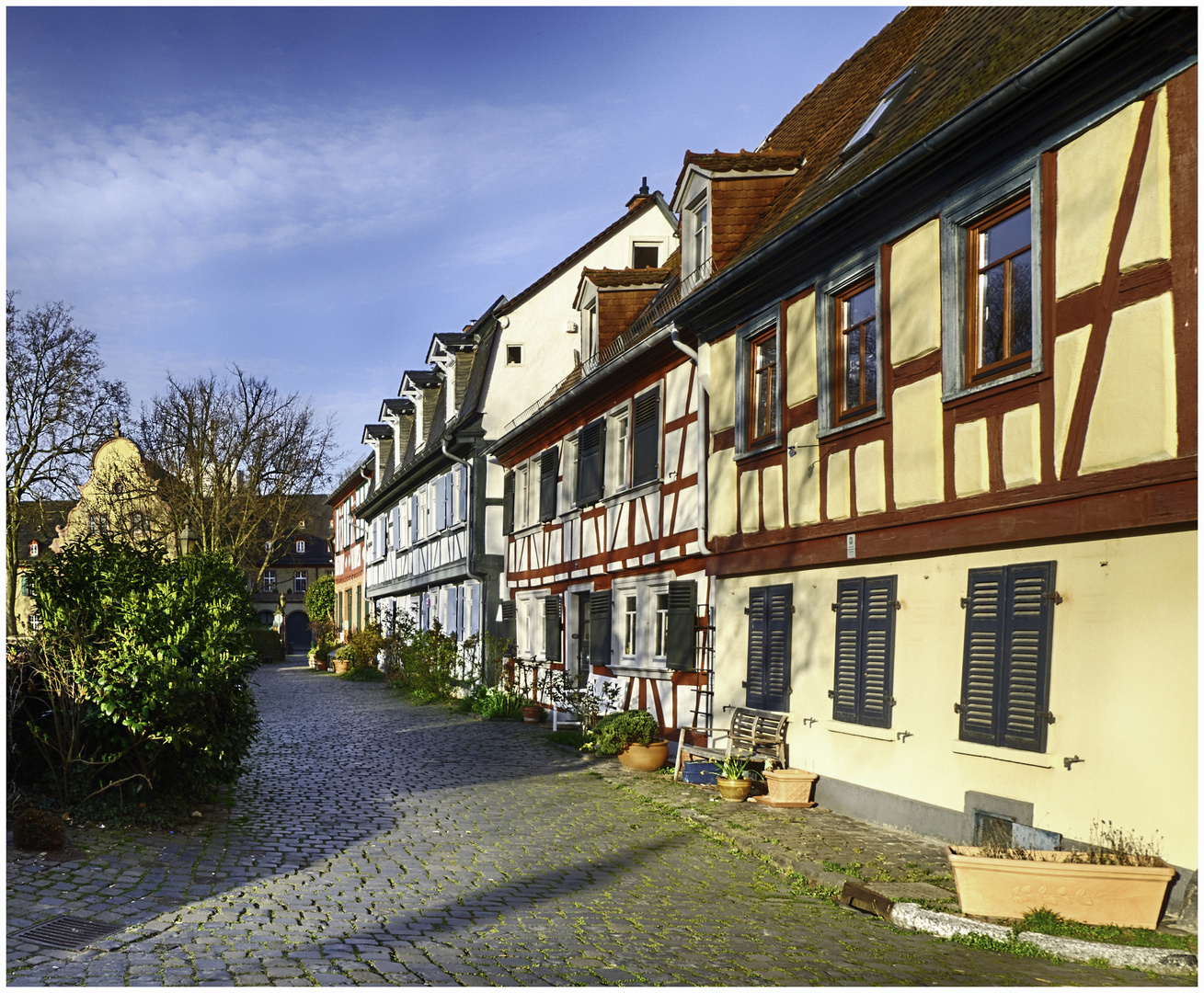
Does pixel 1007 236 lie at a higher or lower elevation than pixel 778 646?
higher

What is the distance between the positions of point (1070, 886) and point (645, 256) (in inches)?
820

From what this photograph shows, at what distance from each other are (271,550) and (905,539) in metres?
42.5

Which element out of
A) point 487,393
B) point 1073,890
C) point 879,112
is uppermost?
point 879,112

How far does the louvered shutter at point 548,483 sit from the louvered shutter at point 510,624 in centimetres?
341

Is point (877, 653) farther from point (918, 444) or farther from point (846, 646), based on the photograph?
point (918, 444)

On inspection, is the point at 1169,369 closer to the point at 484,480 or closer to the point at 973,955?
the point at 973,955

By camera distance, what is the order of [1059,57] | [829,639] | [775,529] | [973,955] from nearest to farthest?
1. [973,955]
2. [1059,57]
3. [829,639]
4. [775,529]

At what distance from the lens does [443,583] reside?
30891 millimetres

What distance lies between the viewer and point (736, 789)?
1193cm

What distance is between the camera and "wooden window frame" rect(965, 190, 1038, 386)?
8961mm

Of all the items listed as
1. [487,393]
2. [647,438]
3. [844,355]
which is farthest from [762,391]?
[487,393]

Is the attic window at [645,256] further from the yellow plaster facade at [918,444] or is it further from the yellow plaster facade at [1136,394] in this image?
the yellow plaster facade at [1136,394]

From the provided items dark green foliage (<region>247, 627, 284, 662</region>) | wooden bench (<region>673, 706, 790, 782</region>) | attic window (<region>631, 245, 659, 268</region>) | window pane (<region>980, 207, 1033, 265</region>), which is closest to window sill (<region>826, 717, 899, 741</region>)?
wooden bench (<region>673, 706, 790, 782</region>)

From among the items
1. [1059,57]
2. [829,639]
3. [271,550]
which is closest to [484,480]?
[829,639]
